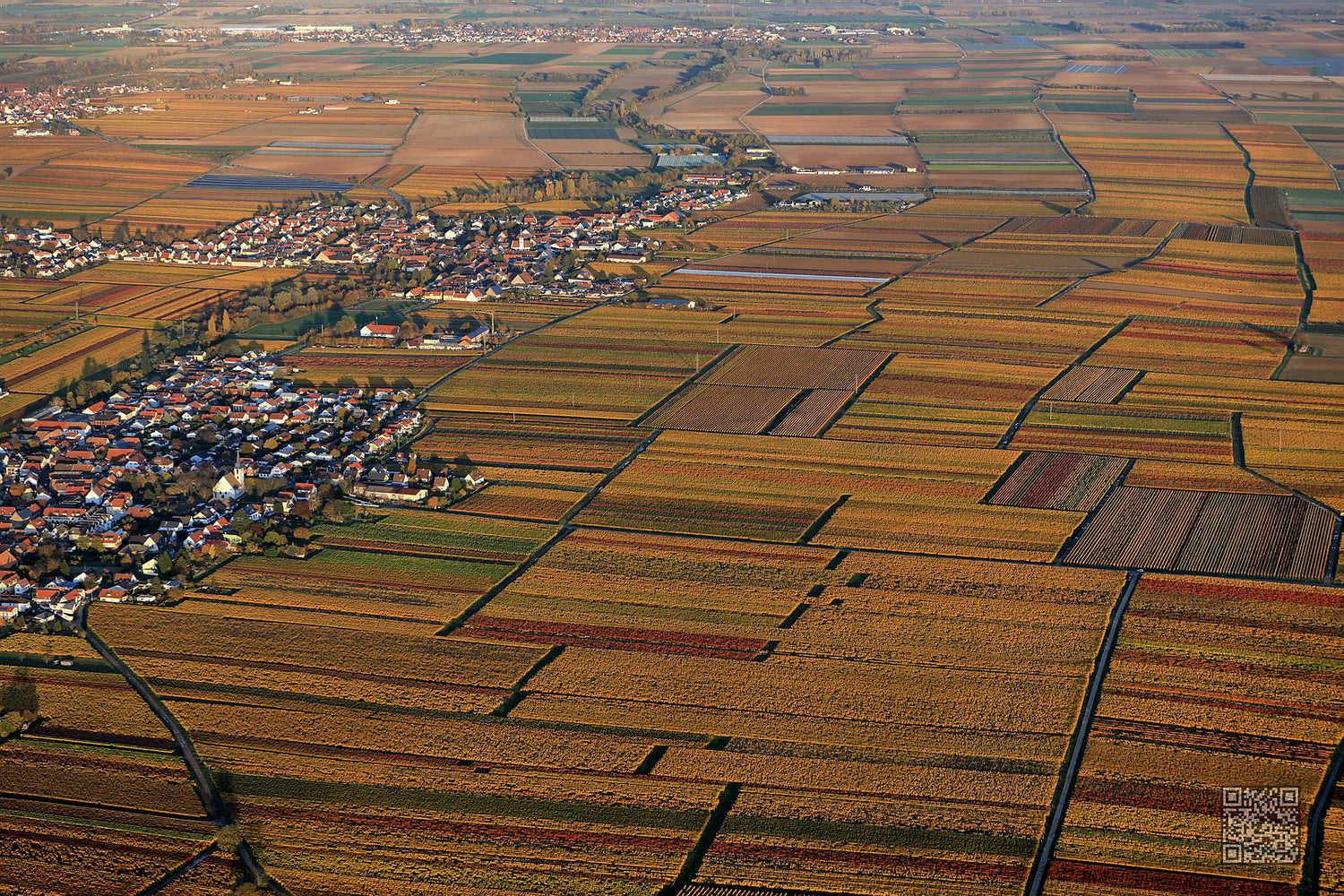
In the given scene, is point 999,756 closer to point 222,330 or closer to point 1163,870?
point 1163,870

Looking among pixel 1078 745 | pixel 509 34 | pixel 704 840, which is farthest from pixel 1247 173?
pixel 509 34

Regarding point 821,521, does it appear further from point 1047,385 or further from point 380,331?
point 380,331

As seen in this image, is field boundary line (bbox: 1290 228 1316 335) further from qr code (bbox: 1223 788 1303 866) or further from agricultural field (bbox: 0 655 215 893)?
agricultural field (bbox: 0 655 215 893)

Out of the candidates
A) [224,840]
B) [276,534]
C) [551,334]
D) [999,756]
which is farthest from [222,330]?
[999,756]

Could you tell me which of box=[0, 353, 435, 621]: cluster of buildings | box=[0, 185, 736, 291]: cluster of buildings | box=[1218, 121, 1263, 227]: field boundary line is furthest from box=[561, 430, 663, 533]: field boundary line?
box=[1218, 121, 1263, 227]: field boundary line

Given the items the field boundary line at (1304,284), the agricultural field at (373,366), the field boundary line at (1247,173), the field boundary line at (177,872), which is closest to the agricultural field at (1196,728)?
the field boundary line at (177,872)
